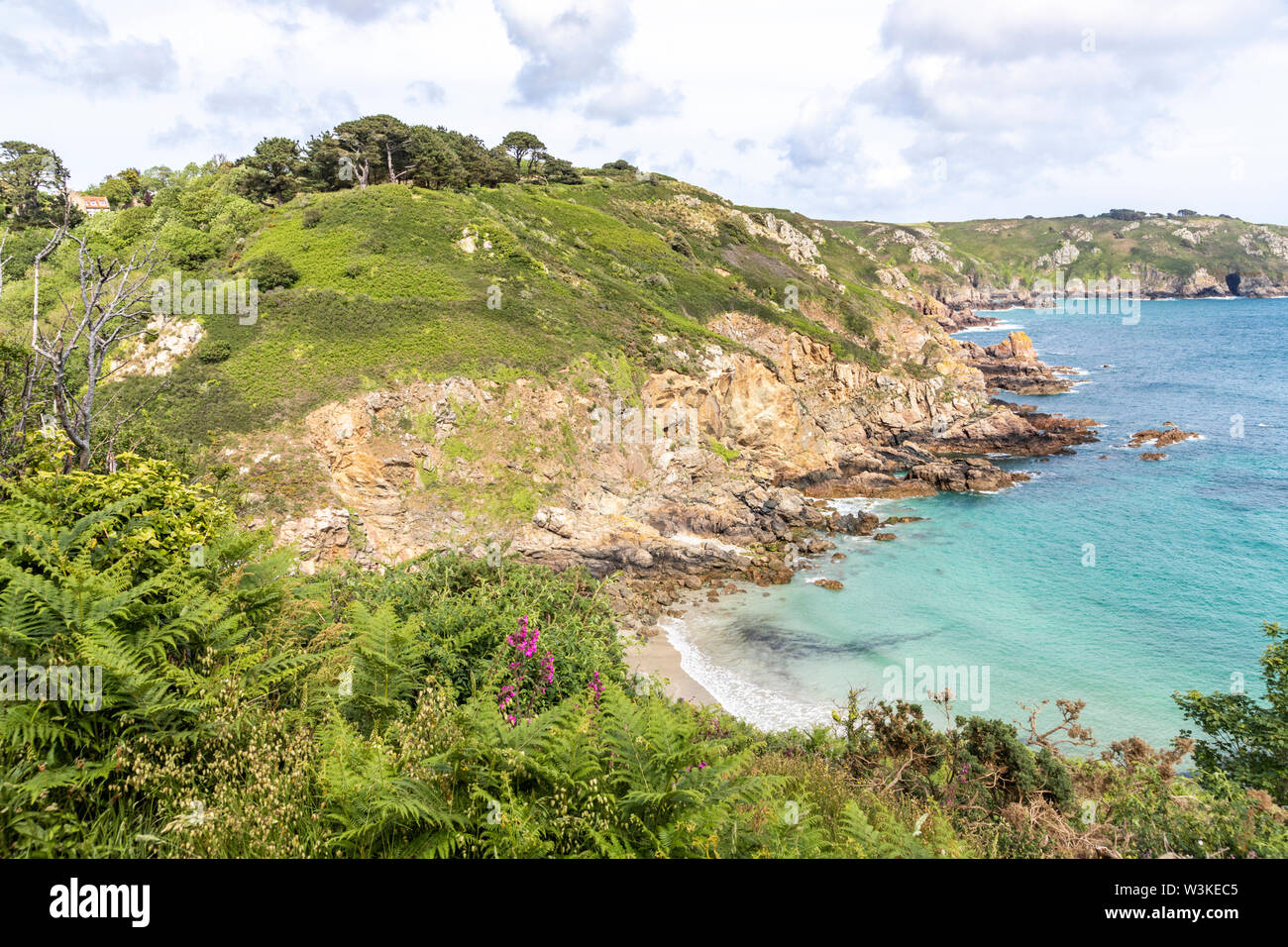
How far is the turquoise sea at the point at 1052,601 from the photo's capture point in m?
22.0

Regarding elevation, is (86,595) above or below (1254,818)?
above

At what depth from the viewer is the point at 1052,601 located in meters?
28.2

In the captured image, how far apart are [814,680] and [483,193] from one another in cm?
4295

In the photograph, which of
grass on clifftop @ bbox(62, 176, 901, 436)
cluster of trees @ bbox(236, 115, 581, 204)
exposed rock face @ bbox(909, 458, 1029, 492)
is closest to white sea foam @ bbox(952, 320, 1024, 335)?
grass on clifftop @ bbox(62, 176, 901, 436)

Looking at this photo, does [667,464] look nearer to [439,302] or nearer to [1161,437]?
[439,302]

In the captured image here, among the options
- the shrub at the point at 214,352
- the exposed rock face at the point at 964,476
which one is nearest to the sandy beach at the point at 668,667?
the shrub at the point at 214,352

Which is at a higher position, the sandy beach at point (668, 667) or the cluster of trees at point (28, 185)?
the cluster of trees at point (28, 185)

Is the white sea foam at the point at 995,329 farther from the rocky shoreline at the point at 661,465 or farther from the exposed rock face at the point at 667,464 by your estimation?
→ the exposed rock face at the point at 667,464

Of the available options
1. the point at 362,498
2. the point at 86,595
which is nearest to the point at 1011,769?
the point at 86,595
